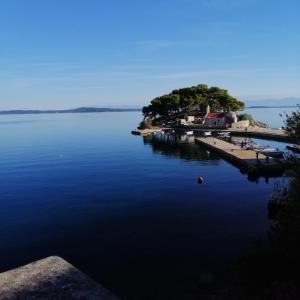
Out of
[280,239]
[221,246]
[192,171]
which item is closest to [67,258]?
[221,246]

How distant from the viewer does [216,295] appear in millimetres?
21641

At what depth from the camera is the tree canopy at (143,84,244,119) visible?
A: 176625 mm

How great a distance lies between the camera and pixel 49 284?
2280 centimetres

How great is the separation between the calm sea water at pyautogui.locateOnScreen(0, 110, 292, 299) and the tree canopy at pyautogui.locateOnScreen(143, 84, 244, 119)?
108 metres

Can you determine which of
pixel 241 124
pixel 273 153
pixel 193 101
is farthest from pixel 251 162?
pixel 193 101

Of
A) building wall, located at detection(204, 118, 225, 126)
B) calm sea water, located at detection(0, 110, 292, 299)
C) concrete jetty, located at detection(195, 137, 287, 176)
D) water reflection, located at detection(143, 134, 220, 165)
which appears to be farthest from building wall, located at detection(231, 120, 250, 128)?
calm sea water, located at detection(0, 110, 292, 299)

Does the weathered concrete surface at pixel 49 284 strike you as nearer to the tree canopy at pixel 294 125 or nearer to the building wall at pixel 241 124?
the tree canopy at pixel 294 125

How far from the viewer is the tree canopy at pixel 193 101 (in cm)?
17662

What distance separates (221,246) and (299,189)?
1044 centimetres

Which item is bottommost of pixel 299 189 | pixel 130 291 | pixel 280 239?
pixel 130 291

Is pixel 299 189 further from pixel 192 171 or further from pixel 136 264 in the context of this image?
pixel 192 171

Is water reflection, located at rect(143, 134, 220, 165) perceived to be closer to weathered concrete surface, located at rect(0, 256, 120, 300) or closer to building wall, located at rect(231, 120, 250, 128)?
building wall, located at rect(231, 120, 250, 128)

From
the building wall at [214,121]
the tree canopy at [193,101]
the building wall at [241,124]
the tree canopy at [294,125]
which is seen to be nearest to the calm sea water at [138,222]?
the tree canopy at [294,125]

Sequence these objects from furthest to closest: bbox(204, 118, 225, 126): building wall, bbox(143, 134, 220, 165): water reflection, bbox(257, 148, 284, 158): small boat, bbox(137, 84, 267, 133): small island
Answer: bbox(137, 84, 267, 133): small island < bbox(204, 118, 225, 126): building wall < bbox(143, 134, 220, 165): water reflection < bbox(257, 148, 284, 158): small boat
